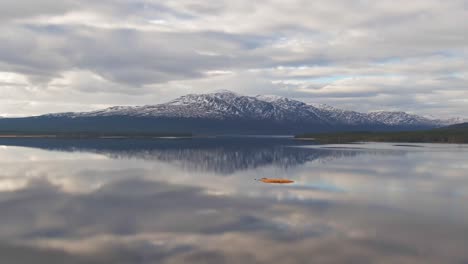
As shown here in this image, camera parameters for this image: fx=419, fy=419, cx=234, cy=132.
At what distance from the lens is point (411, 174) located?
53.3 metres

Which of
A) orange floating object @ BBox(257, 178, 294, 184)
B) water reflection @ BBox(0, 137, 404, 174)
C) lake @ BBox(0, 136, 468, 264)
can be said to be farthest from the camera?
water reflection @ BBox(0, 137, 404, 174)

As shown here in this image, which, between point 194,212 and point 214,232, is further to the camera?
point 194,212

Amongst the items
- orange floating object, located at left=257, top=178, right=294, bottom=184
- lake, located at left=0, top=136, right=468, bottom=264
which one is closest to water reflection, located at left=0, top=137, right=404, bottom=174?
orange floating object, located at left=257, top=178, right=294, bottom=184

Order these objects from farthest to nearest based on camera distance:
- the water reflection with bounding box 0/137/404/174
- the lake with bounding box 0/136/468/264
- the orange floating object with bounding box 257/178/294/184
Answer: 1. the water reflection with bounding box 0/137/404/174
2. the orange floating object with bounding box 257/178/294/184
3. the lake with bounding box 0/136/468/264

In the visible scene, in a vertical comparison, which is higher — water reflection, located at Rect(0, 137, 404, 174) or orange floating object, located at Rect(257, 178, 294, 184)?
water reflection, located at Rect(0, 137, 404, 174)

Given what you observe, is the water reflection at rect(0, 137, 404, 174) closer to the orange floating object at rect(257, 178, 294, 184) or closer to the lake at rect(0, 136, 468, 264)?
the orange floating object at rect(257, 178, 294, 184)

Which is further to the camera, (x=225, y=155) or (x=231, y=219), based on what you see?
(x=225, y=155)

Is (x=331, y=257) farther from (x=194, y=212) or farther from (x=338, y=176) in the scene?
(x=338, y=176)

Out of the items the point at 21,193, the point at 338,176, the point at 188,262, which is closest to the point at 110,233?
the point at 188,262

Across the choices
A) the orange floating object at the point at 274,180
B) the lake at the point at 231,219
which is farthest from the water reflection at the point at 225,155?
the lake at the point at 231,219

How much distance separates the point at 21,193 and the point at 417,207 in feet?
110

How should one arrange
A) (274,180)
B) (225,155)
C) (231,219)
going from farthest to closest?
(225,155)
(274,180)
(231,219)

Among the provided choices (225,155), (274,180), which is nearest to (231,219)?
(274,180)

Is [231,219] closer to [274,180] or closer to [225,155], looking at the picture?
[274,180]
